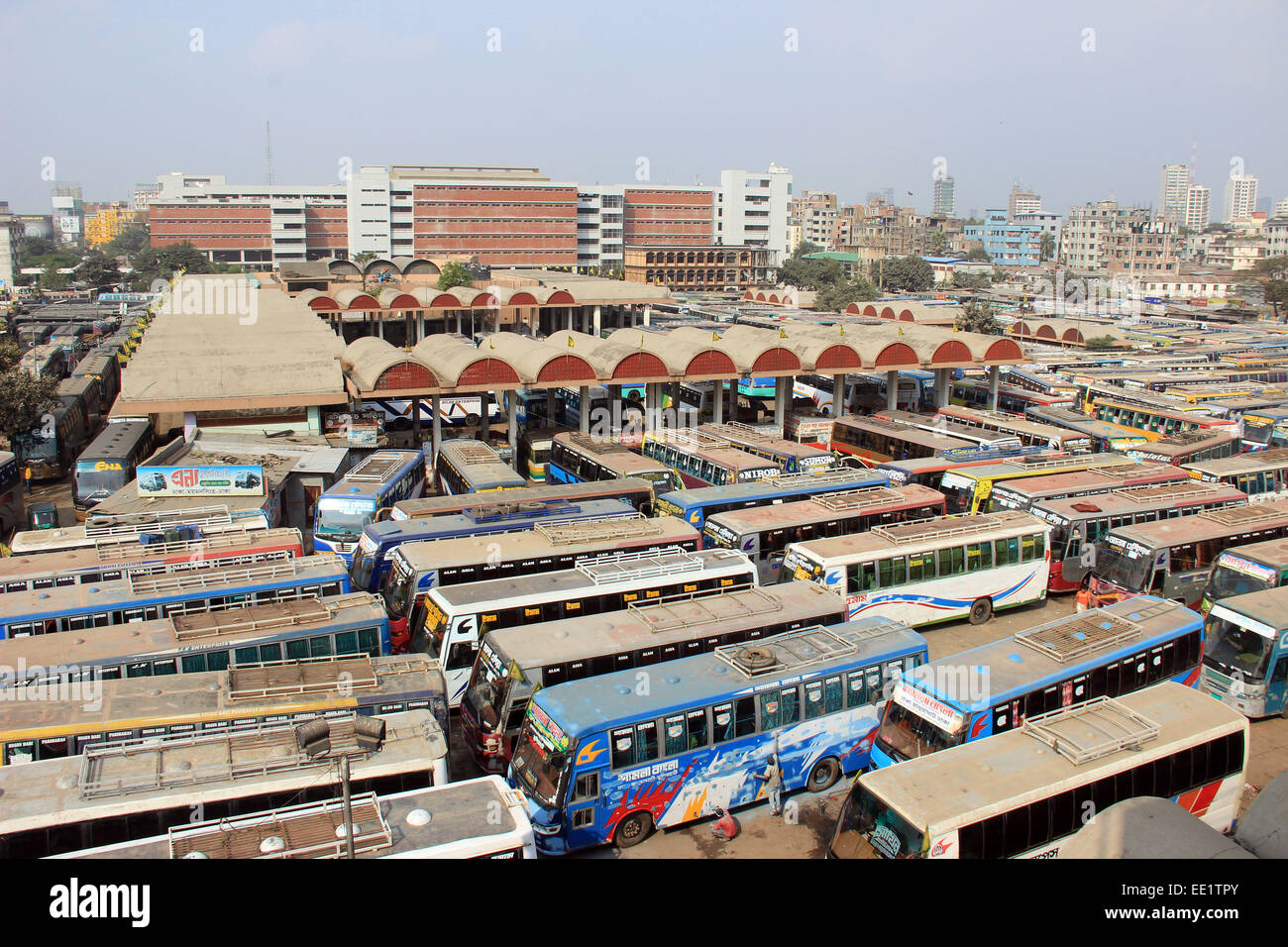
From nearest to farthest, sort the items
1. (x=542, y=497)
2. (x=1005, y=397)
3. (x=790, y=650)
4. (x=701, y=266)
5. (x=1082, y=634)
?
(x=790, y=650)
(x=1082, y=634)
(x=542, y=497)
(x=1005, y=397)
(x=701, y=266)

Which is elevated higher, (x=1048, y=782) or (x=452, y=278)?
(x=452, y=278)

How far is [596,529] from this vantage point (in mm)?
16516

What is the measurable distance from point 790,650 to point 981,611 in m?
7.08

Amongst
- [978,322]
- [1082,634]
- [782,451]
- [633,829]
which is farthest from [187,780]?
[978,322]

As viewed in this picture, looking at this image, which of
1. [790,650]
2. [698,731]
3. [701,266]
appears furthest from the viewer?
[701,266]

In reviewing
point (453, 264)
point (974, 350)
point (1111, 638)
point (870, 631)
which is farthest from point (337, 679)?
point (453, 264)

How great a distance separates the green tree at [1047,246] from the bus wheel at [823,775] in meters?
170

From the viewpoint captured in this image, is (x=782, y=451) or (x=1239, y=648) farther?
(x=782, y=451)

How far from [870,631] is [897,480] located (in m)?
10.2

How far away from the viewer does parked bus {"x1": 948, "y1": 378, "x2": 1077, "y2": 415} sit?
1389 inches

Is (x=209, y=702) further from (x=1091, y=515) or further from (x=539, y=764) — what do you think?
(x=1091, y=515)

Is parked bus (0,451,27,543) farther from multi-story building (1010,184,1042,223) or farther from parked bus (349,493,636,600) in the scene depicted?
multi-story building (1010,184,1042,223)

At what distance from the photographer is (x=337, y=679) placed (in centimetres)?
1072
